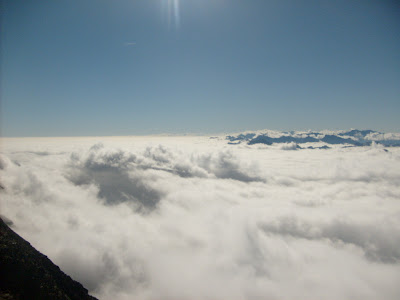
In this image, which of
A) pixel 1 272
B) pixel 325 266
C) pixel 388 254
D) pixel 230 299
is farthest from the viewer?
pixel 388 254

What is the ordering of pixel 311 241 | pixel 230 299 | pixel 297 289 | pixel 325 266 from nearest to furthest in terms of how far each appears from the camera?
1. pixel 230 299
2. pixel 297 289
3. pixel 325 266
4. pixel 311 241

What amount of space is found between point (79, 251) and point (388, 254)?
932ft

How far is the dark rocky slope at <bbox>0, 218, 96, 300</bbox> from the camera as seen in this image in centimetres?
4266

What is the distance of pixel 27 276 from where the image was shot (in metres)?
45.5

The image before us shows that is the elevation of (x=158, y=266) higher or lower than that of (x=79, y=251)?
higher

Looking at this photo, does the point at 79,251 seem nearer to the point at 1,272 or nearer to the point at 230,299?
the point at 230,299

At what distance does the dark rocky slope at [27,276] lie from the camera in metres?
42.7

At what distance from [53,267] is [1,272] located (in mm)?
14919

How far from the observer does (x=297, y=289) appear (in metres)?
156

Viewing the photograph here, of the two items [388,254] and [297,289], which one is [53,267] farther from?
[388,254]

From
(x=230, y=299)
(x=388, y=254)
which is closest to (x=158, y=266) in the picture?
(x=230, y=299)

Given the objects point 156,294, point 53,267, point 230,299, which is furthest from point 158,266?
point 53,267

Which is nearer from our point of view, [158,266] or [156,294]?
[156,294]

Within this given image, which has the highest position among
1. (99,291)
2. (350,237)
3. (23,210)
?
(350,237)
